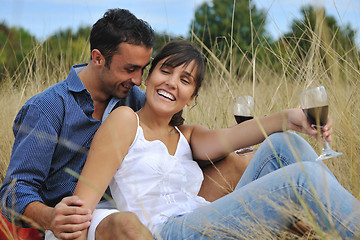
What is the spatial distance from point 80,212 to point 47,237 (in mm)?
317

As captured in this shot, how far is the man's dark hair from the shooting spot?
2.61 meters

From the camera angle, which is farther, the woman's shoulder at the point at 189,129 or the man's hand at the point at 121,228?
the woman's shoulder at the point at 189,129

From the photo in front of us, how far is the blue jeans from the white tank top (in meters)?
0.13

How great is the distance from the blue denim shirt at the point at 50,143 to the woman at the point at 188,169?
13.6 inches

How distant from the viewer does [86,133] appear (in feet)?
7.80

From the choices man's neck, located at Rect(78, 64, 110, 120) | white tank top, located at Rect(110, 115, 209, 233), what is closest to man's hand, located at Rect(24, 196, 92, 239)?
white tank top, located at Rect(110, 115, 209, 233)

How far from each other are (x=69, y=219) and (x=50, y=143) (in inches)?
22.3

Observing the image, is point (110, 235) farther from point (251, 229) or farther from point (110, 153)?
point (251, 229)

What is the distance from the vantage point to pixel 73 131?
2.32m

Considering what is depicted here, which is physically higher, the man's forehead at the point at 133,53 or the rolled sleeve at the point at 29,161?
the man's forehead at the point at 133,53

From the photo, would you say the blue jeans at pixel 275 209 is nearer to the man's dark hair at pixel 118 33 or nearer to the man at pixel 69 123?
the man at pixel 69 123

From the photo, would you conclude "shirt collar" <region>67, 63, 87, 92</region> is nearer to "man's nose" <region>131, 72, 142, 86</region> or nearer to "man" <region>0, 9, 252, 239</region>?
"man" <region>0, 9, 252, 239</region>

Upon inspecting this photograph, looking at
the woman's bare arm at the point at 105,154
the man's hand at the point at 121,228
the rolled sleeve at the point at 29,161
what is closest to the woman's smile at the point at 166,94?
the woman's bare arm at the point at 105,154

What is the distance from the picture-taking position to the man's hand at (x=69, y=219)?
1.75 meters
